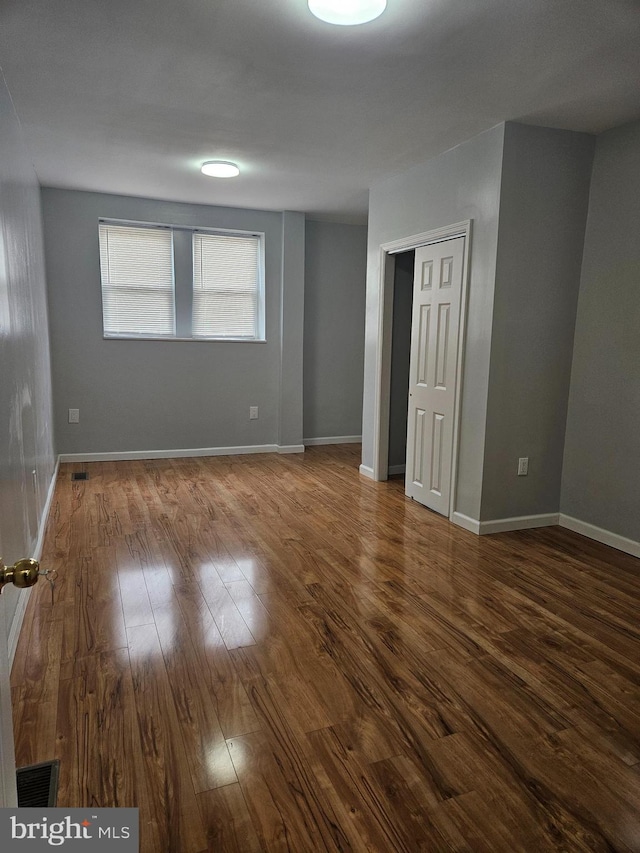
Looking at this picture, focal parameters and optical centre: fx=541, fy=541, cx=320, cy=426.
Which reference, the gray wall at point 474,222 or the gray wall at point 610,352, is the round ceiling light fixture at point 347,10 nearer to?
the gray wall at point 474,222

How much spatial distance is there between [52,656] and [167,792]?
0.91 meters

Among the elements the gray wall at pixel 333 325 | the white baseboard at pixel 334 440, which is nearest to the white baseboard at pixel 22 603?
the white baseboard at pixel 334 440

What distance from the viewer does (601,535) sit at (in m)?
3.52

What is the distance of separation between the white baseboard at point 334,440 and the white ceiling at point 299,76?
326 cm

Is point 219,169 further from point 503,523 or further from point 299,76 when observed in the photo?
point 503,523

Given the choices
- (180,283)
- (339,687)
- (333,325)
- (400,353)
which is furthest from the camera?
(333,325)

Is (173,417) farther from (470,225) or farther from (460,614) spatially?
(460,614)

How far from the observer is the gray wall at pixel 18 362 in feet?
7.30

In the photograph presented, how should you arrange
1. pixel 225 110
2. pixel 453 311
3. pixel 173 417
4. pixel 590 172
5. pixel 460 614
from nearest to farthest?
1. pixel 460 614
2. pixel 225 110
3. pixel 590 172
4. pixel 453 311
5. pixel 173 417

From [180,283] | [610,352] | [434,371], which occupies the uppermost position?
[180,283]

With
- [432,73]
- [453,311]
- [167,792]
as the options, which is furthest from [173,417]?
[167,792]

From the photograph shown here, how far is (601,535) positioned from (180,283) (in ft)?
14.5

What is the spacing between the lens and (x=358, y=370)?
6.60 m

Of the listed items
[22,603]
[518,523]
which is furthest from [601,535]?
[22,603]
